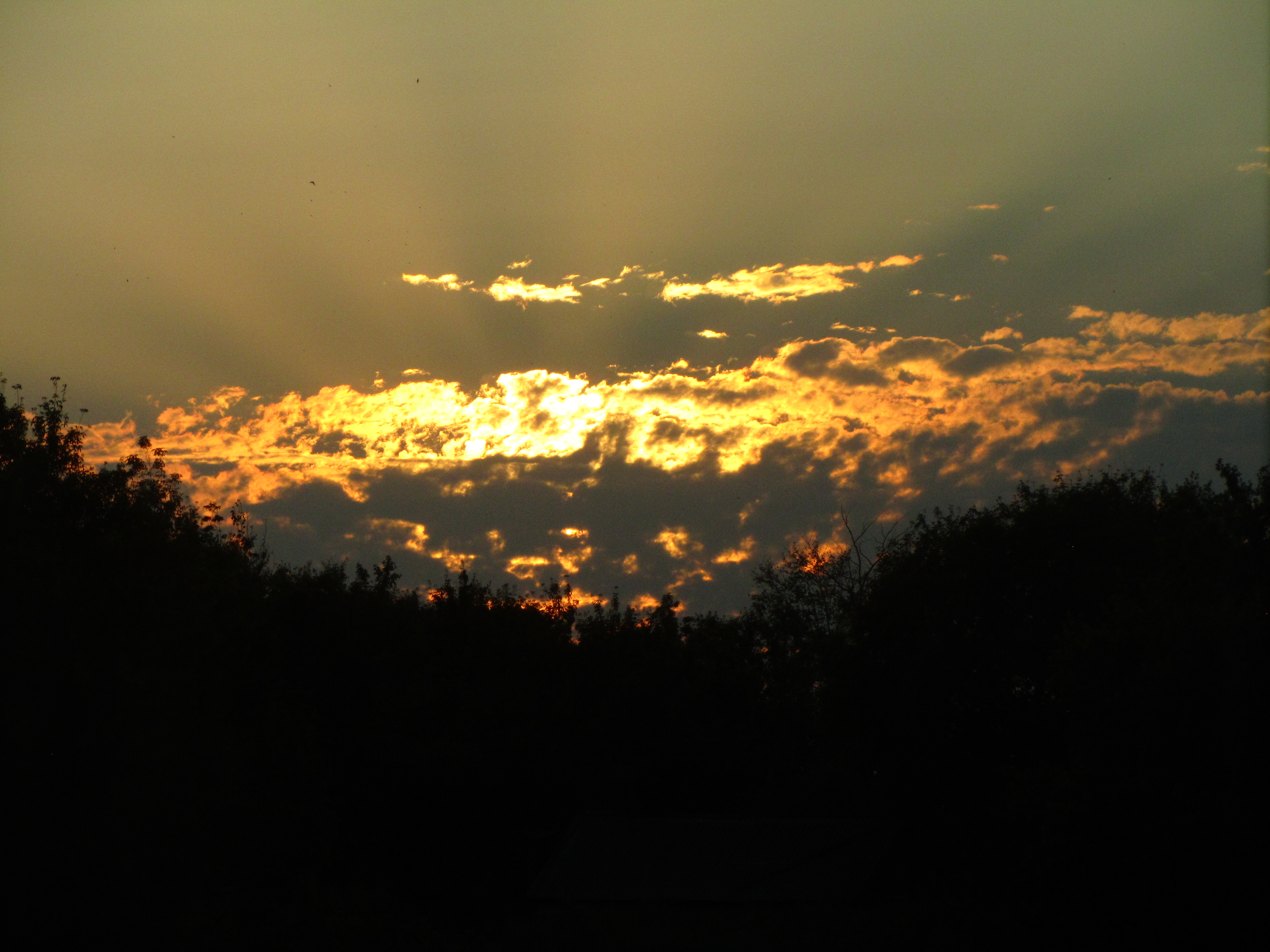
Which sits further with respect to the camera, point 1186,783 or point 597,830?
point 597,830

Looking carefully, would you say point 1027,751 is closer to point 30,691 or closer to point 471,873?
point 471,873

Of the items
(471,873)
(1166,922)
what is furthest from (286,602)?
(1166,922)

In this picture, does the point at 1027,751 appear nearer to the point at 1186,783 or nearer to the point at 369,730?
the point at 1186,783

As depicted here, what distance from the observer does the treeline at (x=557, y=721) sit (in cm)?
2158

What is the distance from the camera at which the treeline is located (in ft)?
70.8

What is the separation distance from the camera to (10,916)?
2428 cm

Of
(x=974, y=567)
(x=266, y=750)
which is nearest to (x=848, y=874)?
(x=974, y=567)

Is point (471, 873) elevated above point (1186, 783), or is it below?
below

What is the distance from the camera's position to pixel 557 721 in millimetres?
52062

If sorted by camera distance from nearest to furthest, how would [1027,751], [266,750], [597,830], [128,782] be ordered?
[128,782]
[266,750]
[1027,751]
[597,830]

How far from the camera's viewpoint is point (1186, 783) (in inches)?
804

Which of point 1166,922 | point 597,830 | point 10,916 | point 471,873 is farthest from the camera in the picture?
point 471,873

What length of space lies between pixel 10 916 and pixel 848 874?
2523 centimetres

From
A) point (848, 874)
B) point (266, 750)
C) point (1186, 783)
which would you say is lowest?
point (848, 874)
